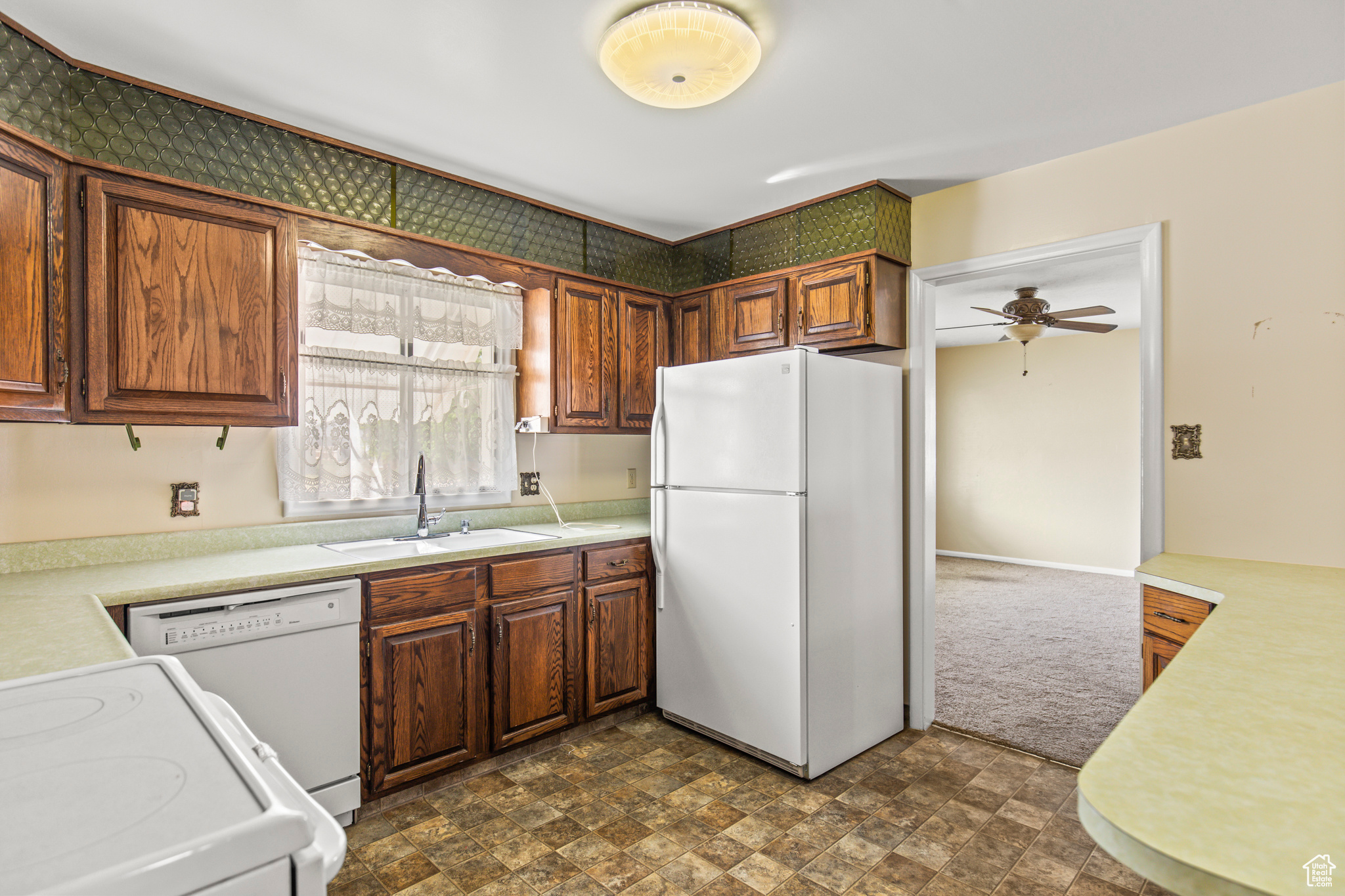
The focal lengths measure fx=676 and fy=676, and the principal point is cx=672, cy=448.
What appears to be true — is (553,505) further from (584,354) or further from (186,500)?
(186,500)

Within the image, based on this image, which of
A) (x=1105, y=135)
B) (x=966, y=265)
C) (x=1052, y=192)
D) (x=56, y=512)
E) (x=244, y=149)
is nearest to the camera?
(x=56, y=512)

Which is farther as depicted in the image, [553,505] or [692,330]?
[692,330]

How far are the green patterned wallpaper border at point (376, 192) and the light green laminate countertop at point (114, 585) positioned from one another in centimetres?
126

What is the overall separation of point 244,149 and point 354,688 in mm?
1884

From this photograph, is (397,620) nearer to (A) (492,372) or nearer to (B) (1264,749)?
(A) (492,372)

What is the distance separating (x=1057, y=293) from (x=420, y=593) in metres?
5.13

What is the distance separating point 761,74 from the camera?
6.98 ft

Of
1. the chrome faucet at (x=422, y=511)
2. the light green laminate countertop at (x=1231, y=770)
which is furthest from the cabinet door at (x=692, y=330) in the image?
the light green laminate countertop at (x=1231, y=770)

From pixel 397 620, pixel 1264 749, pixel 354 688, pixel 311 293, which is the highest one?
pixel 311 293

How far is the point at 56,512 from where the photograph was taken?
2.17 meters

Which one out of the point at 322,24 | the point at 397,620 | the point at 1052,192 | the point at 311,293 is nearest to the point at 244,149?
the point at 311,293

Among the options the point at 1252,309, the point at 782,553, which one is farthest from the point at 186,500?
the point at 1252,309

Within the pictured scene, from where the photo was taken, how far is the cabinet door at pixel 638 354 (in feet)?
11.5

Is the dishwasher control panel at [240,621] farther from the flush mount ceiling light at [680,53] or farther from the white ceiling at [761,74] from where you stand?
the flush mount ceiling light at [680,53]
